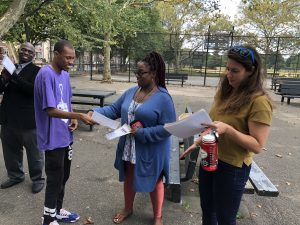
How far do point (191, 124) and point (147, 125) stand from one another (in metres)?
0.76

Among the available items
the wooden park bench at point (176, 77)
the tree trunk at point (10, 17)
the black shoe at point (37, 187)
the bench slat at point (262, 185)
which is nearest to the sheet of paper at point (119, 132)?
the bench slat at point (262, 185)

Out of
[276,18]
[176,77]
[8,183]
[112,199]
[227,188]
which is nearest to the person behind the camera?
[227,188]

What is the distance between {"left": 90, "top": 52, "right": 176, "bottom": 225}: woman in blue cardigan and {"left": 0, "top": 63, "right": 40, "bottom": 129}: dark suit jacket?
1.23 m

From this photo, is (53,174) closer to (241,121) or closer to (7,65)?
(7,65)

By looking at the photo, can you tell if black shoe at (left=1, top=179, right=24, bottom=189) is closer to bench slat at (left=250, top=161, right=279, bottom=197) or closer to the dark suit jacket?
the dark suit jacket

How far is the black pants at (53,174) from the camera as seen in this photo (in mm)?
2986

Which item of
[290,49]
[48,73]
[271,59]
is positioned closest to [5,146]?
[48,73]

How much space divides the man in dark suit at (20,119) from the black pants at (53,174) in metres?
1.07

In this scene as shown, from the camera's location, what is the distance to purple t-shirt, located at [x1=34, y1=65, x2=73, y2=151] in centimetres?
280

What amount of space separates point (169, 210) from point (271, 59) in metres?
26.7

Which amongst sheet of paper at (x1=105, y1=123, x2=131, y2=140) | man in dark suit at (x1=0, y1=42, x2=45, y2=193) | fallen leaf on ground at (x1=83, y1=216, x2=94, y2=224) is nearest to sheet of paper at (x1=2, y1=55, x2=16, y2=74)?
man in dark suit at (x1=0, y1=42, x2=45, y2=193)

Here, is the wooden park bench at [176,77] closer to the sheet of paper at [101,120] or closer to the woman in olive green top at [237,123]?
the sheet of paper at [101,120]

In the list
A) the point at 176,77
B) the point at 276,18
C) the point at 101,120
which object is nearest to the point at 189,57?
the point at 176,77

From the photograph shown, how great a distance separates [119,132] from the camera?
2785mm
